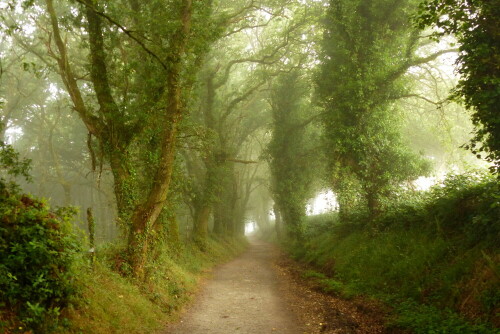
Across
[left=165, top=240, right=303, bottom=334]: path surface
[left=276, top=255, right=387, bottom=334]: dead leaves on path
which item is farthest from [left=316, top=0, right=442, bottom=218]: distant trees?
[left=165, top=240, right=303, bottom=334]: path surface

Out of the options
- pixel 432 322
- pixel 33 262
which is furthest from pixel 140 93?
pixel 432 322

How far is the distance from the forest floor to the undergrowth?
1.98ft

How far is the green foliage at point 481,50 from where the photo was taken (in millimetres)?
6918

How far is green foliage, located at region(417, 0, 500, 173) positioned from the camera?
6.92 metres

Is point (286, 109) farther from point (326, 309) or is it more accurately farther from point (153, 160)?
point (326, 309)

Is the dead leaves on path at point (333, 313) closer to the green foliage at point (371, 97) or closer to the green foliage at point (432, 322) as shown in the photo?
the green foliage at point (432, 322)

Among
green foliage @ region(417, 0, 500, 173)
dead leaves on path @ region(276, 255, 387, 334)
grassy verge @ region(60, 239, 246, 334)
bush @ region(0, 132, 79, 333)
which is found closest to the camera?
bush @ region(0, 132, 79, 333)

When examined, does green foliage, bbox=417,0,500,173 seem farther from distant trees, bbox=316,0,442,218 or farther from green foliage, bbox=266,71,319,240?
green foliage, bbox=266,71,319,240

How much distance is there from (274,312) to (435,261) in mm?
4388

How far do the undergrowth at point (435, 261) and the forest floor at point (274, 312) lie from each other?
1.98 feet

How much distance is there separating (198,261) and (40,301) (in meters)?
12.1

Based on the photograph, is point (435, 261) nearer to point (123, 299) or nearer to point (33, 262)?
point (123, 299)

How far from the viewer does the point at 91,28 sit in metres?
10.1

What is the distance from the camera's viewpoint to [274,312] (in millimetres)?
9227
